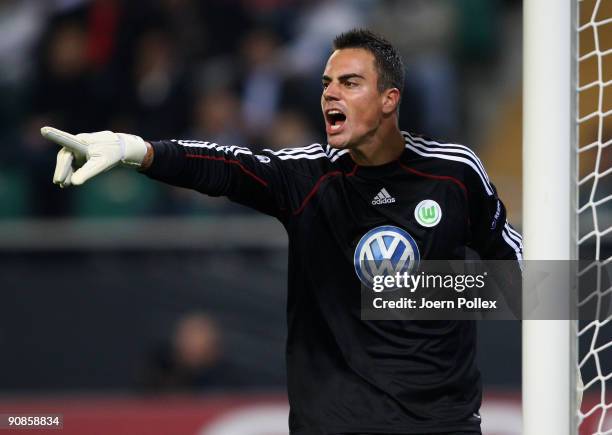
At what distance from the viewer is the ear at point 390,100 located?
4.00 meters

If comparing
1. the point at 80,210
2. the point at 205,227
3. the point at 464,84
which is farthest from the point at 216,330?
the point at 464,84

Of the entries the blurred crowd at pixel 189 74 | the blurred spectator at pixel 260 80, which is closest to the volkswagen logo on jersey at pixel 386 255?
the blurred crowd at pixel 189 74

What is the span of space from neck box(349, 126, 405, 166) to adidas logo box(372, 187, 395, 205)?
11cm

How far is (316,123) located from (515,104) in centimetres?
213

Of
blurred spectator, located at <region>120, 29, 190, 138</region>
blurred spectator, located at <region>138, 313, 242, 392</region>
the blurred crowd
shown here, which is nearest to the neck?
A: blurred spectator, located at <region>138, 313, 242, 392</region>

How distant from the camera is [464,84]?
9219mm

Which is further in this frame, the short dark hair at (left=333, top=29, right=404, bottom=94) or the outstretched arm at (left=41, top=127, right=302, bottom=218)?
the short dark hair at (left=333, top=29, right=404, bottom=94)

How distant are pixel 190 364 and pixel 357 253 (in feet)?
11.1

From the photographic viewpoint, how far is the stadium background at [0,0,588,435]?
719cm

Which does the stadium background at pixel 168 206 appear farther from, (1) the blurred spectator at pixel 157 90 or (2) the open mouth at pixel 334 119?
(2) the open mouth at pixel 334 119

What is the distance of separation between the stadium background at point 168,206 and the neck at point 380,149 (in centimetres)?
296

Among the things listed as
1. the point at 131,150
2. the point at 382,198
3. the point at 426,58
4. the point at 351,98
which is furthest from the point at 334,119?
the point at 426,58

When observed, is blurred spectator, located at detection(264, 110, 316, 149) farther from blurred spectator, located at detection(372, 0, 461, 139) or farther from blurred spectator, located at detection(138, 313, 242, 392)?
blurred spectator, located at detection(138, 313, 242, 392)

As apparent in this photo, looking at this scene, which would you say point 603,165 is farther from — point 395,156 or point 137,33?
point 137,33
